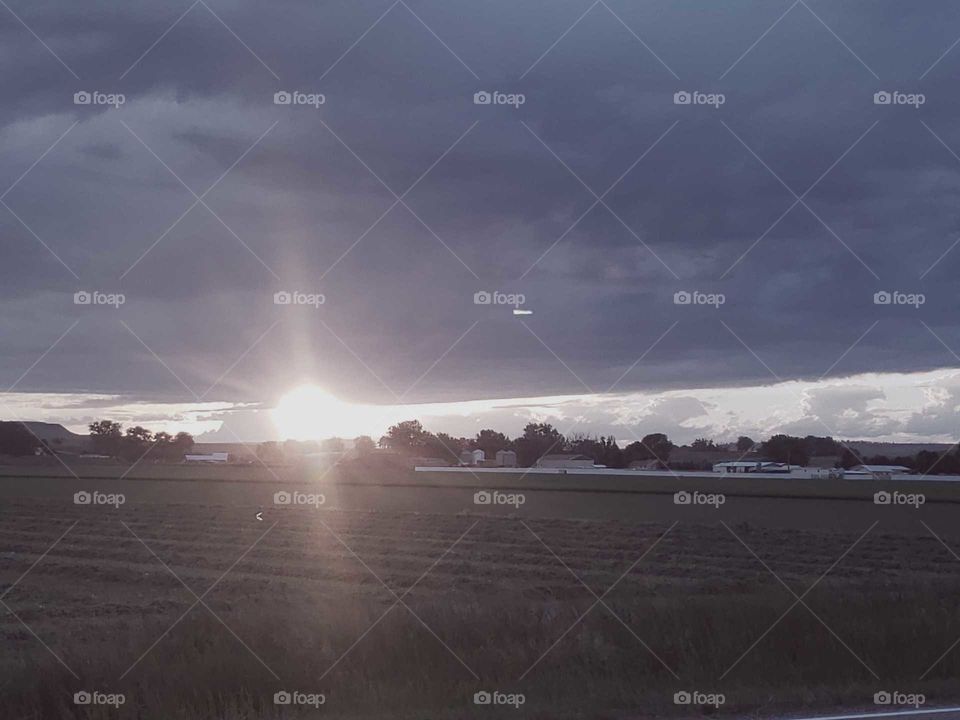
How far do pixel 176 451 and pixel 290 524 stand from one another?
128ft

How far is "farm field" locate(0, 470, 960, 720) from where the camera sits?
11820 millimetres

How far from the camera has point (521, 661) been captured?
13.2 metres

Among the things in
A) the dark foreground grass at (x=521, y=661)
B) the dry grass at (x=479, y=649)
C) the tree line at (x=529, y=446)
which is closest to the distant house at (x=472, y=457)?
the tree line at (x=529, y=446)

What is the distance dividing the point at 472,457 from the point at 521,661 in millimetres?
44427

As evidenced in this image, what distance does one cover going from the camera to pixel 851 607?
52.8 ft

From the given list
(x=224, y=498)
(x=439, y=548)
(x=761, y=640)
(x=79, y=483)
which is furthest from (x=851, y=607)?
(x=79, y=483)

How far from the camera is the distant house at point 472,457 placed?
5614 centimetres

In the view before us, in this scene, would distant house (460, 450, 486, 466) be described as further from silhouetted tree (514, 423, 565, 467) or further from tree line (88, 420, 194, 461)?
tree line (88, 420, 194, 461)

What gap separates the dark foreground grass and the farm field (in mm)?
39

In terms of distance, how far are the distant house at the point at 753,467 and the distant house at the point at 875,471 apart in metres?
3.96

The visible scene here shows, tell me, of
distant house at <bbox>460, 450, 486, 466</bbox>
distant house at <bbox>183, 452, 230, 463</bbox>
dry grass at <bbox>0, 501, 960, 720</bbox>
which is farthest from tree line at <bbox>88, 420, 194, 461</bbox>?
dry grass at <bbox>0, 501, 960, 720</bbox>

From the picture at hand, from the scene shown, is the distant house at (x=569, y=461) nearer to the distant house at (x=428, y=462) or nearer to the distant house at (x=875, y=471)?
the distant house at (x=428, y=462)

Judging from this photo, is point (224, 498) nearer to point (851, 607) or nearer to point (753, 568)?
point (753, 568)

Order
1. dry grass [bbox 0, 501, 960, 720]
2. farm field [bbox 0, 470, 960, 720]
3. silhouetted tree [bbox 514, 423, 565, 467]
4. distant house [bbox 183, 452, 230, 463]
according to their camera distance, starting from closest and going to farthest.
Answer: dry grass [bbox 0, 501, 960, 720]
farm field [bbox 0, 470, 960, 720]
silhouetted tree [bbox 514, 423, 565, 467]
distant house [bbox 183, 452, 230, 463]
